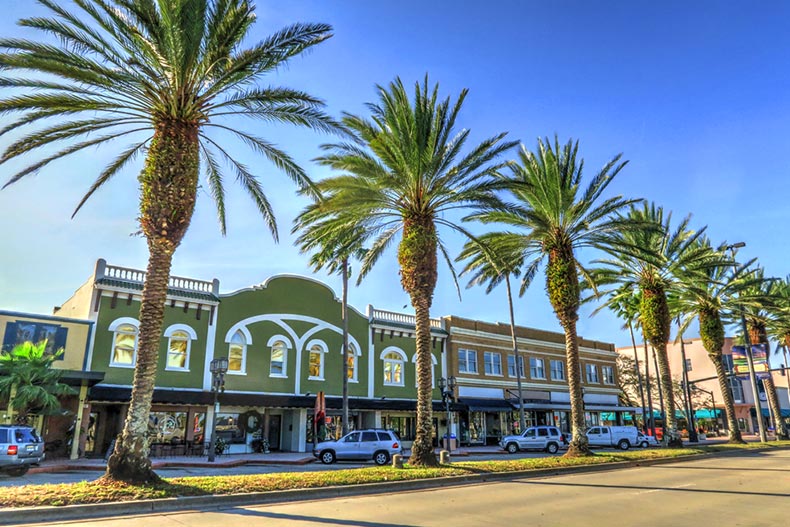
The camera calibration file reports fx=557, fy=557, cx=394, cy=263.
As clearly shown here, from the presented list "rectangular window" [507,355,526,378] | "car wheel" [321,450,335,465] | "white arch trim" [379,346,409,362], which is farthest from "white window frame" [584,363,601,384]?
"car wheel" [321,450,335,465]

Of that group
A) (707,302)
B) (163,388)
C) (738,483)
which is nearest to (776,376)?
(707,302)

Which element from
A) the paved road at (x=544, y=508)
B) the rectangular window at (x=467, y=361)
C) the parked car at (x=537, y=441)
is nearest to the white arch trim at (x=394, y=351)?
the rectangular window at (x=467, y=361)

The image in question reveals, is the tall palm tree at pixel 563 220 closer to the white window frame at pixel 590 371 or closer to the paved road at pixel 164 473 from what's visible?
the paved road at pixel 164 473

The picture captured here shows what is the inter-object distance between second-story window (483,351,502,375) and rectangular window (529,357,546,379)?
337 centimetres

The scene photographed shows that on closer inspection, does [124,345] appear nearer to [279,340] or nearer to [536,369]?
[279,340]

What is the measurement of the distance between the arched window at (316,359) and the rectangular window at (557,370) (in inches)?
840

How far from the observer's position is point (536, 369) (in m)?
44.3

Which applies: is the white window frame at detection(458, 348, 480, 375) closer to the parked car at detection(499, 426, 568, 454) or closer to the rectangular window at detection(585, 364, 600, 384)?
the parked car at detection(499, 426, 568, 454)

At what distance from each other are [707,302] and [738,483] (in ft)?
82.8

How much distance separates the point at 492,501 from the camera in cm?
1235

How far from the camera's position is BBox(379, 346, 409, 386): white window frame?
3566 cm

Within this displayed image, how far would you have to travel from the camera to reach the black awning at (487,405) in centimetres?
3756

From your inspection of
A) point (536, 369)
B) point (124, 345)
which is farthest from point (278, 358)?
point (536, 369)

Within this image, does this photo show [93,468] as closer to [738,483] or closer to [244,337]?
[244,337]
